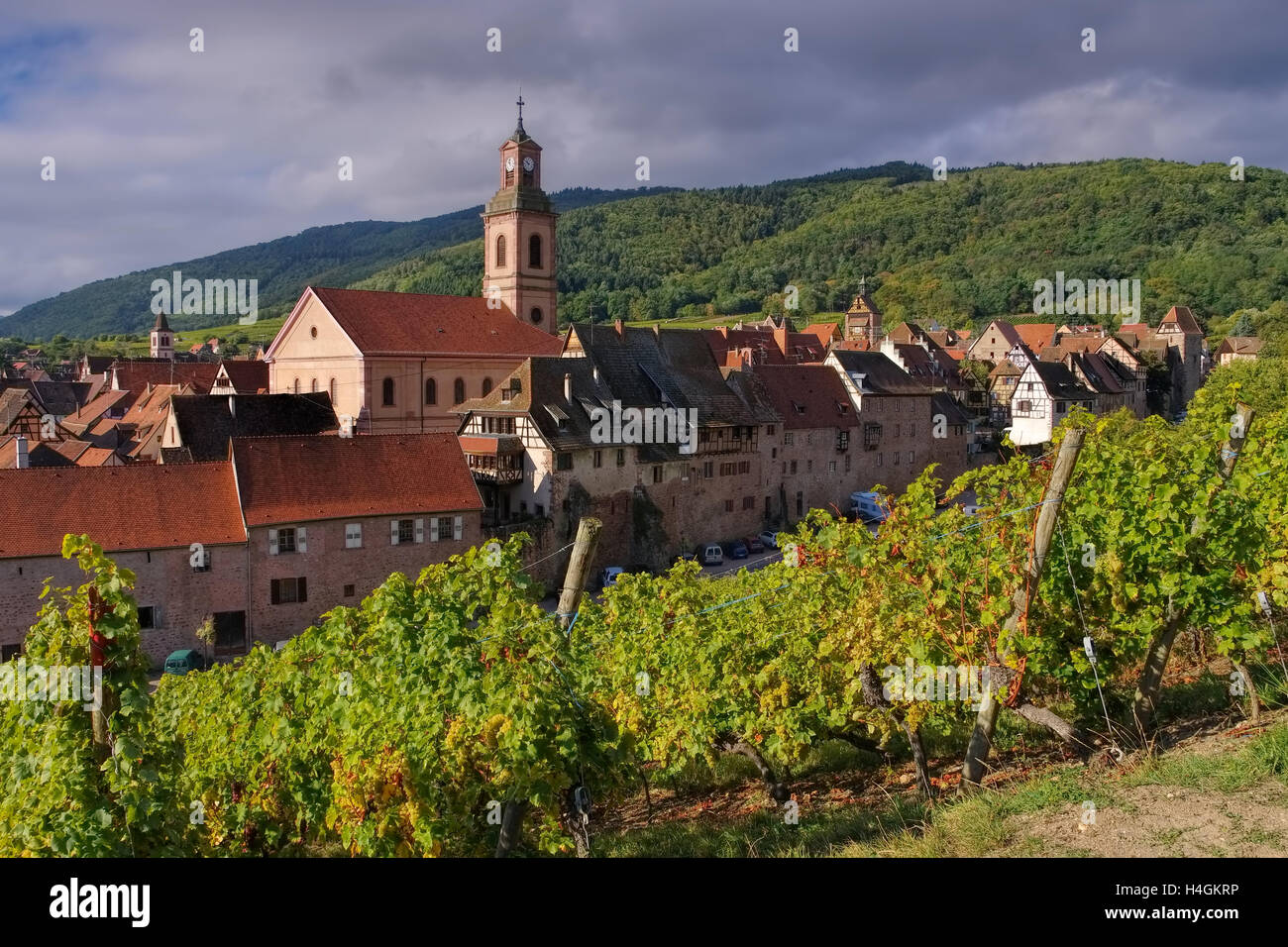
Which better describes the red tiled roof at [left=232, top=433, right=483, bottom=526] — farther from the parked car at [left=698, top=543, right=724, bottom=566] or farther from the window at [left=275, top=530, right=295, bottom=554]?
the parked car at [left=698, top=543, right=724, bottom=566]

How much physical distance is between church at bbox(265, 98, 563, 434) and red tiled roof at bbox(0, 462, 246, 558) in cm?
1783

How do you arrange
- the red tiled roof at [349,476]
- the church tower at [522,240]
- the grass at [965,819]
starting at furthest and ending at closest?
the church tower at [522,240] → the red tiled roof at [349,476] → the grass at [965,819]

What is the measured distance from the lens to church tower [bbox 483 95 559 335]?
219 feet

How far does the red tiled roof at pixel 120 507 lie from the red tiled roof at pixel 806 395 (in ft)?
99.5

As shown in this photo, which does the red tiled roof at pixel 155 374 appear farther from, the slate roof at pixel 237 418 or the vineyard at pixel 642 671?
the vineyard at pixel 642 671

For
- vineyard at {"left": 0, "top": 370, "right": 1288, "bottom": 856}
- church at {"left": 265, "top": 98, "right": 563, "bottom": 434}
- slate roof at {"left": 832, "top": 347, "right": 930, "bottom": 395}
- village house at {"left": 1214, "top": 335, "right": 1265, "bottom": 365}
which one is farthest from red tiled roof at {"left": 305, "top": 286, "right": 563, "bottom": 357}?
village house at {"left": 1214, "top": 335, "right": 1265, "bottom": 365}

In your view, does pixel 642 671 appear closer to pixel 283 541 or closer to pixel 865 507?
pixel 283 541

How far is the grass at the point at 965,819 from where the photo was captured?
965 centimetres

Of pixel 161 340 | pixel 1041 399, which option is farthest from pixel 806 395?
pixel 161 340

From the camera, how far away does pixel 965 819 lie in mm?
10250

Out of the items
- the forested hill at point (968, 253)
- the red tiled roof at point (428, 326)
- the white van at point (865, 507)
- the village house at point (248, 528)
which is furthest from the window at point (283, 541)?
the forested hill at point (968, 253)
